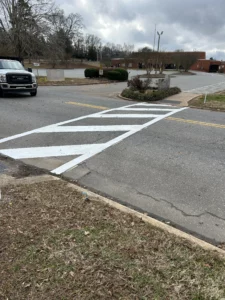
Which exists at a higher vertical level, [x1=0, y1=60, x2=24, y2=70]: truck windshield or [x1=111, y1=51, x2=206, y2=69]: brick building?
[x1=111, y1=51, x2=206, y2=69]: brick building

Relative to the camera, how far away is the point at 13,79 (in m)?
12.0

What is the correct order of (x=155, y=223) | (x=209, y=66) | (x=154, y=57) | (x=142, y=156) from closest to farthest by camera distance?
(x=155, y=223) → (x=142, y=156) → (x=154, y=57) → (x=209, y=66)

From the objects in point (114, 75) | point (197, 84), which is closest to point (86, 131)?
point (114, 75)

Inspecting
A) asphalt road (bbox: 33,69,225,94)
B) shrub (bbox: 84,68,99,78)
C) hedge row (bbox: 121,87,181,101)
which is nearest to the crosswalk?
hedge row (bbox: 121,87,181,101)

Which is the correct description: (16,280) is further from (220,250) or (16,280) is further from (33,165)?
(33,165)

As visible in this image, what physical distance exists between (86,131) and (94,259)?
4.94m

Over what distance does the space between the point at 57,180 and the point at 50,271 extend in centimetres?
194

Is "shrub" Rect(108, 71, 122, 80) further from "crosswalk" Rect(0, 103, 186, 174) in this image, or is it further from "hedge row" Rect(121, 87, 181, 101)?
"crosswalk" Rect(0, 103, 186, 174)

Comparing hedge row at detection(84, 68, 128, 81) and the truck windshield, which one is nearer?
the truck windshield

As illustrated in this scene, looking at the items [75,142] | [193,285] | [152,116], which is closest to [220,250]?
[193,285]

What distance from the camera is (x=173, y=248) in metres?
2.42

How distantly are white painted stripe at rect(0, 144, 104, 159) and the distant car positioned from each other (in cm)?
780

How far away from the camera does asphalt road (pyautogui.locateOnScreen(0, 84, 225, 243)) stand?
3424mm

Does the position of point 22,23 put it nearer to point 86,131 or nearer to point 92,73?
point 92,73
